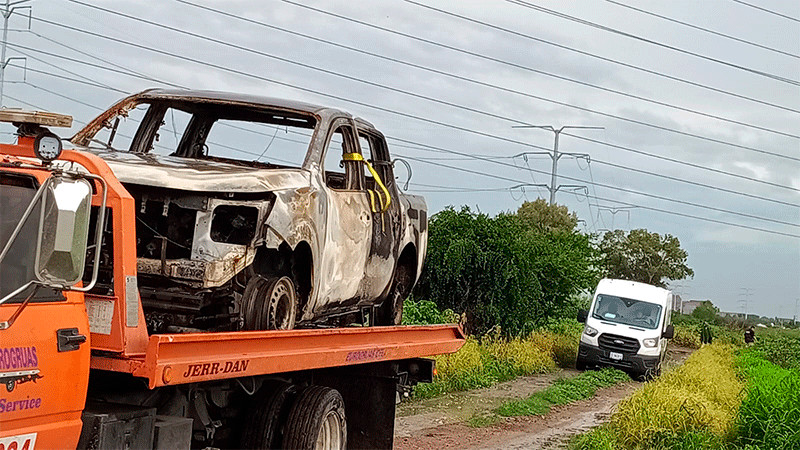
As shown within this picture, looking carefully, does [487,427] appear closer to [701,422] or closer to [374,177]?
[701,422]

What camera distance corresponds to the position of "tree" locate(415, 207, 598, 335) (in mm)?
24125

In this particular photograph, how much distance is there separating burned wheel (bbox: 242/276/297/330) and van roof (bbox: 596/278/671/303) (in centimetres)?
1956

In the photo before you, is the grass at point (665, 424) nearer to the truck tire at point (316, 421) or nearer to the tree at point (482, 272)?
the truck tire at point (316, 421)

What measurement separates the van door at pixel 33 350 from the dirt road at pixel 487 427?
7419 millimetres

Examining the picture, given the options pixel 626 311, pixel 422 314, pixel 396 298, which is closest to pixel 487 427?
pixel 396 298

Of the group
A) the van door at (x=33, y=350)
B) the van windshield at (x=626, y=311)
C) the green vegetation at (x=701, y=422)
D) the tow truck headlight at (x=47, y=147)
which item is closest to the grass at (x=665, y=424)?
the green vegetation at (x=701, y=422)

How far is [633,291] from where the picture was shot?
84.6 ft

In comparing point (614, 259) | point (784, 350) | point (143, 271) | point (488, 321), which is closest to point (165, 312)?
point (143, 271)

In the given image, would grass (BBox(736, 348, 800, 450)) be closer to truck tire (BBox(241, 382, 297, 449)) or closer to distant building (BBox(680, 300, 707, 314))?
truck tire (BBox(241, 382, 297, 449))

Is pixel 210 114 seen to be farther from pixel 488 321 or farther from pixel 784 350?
pixel 784 350

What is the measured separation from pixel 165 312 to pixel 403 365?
3.00m

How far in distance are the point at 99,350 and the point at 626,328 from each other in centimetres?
2089

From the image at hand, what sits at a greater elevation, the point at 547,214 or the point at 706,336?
the point at 547,214

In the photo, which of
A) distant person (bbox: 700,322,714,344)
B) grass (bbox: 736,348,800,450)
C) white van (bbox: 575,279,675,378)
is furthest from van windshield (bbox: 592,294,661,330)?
distant person (bbox: 700,322,714,344)
